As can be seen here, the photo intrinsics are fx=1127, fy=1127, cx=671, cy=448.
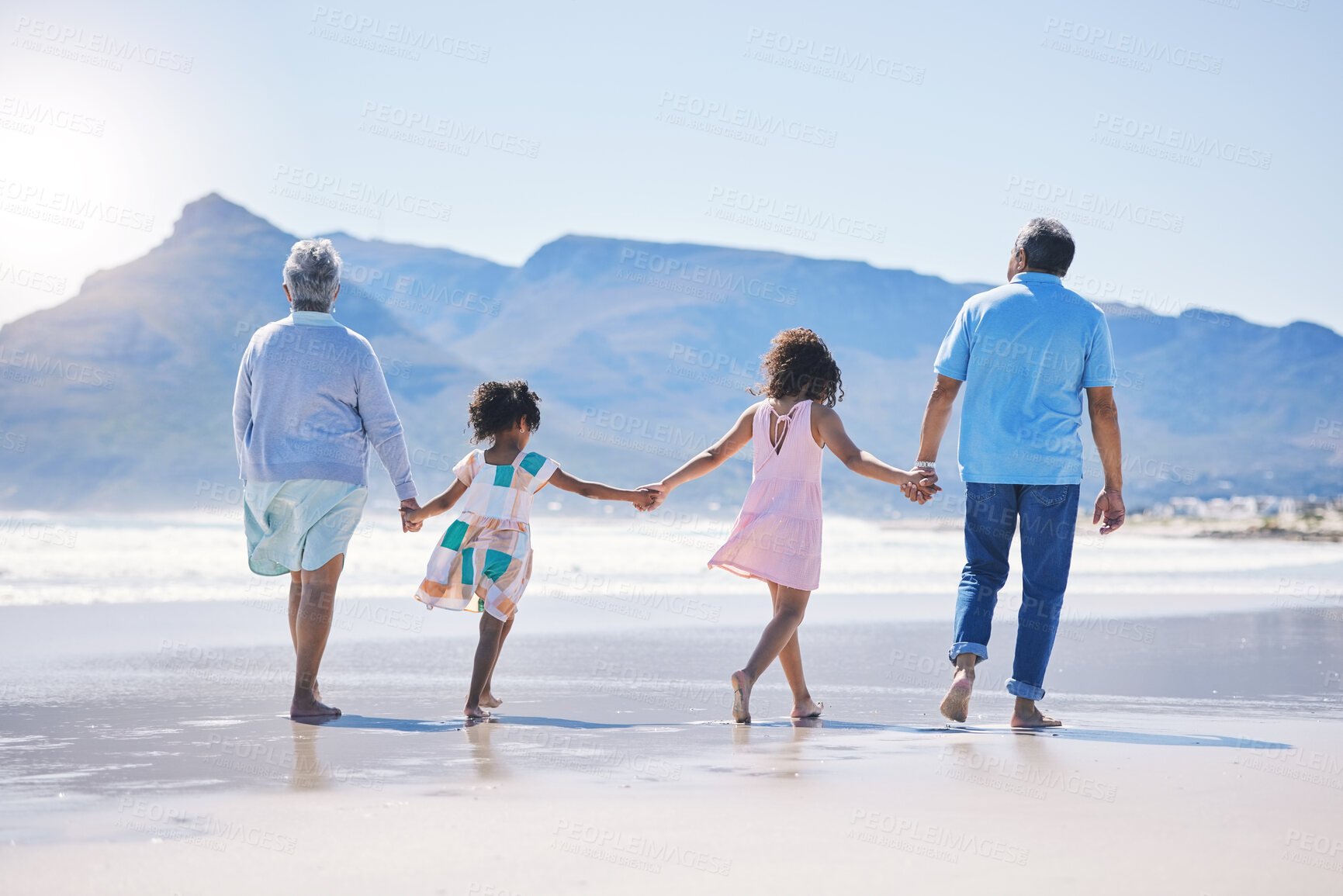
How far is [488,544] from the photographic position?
4.49 meters

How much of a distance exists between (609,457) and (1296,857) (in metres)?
118

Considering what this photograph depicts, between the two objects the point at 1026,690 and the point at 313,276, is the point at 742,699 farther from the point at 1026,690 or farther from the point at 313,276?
the point at 313,276

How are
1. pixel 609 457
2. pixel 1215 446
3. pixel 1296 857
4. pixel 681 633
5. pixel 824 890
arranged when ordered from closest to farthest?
pixel 824 890, pixel 1296 857, pixel 681 633, pixel 609 457, pixel 1215 446

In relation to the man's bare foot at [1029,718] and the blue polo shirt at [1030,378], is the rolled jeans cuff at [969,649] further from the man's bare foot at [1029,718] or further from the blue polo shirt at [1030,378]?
the blue polo shirt at [1030,378]

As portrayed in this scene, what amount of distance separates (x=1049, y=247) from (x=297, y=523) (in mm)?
3122

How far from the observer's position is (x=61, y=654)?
6160 millimetres

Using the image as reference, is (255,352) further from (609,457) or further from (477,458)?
(609,457)

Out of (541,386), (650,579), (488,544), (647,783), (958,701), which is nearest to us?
(647,783)

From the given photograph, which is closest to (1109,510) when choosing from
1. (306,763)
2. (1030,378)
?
(1030,378)

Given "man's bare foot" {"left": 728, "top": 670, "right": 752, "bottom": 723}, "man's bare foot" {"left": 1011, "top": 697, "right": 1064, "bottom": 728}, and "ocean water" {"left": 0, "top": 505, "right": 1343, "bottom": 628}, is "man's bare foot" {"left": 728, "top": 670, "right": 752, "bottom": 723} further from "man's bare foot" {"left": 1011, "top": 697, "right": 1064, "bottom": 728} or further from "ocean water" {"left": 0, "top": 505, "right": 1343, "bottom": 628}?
"ocean water" {"left": 0, "top": 505, "right": 1343, "bottom": 628}

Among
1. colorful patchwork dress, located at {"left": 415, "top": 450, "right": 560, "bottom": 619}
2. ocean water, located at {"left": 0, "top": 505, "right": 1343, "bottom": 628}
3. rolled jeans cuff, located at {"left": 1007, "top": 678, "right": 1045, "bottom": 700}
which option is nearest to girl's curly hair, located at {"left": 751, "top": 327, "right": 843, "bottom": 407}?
colorful patchwork dress, located at {"left": 415, "top": 450, "right": 560, "bottom": 619}

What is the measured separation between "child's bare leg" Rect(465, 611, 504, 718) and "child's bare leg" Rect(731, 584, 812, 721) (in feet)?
3.09

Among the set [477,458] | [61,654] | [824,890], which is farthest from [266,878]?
[61,654]

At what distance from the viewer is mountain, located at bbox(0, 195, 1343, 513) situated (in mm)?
99188
